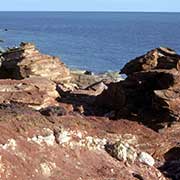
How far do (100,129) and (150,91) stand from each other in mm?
7038

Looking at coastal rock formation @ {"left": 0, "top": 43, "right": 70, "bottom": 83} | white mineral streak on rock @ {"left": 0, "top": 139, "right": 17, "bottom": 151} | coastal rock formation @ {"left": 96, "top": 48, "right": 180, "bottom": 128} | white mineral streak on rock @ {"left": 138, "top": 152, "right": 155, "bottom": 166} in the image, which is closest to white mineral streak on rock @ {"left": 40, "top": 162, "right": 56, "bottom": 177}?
white mineral streak on rock @ {"left": 0, "top": 139, "right": 17, "bottom": 151}

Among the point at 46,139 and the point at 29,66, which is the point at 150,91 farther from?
the point at 29,66

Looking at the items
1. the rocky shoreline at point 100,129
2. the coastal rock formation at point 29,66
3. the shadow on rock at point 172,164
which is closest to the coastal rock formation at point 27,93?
the rocky shoreline at point 100,129

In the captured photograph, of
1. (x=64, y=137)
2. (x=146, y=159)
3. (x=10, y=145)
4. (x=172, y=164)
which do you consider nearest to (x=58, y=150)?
(x=64, y=137)

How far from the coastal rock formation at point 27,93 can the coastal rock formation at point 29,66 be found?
29.1 feet

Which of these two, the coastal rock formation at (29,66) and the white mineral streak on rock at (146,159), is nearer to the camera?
the white mineral streak on rock at (146,159)

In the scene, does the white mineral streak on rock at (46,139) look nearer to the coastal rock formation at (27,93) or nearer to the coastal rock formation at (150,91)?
the coastal rock formation at (27,93)

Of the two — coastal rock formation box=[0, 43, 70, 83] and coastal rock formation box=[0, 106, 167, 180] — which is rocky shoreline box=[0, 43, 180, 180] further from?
coastal rock formation box=[0, 43, 70, 83]

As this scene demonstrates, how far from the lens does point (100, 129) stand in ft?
90.7

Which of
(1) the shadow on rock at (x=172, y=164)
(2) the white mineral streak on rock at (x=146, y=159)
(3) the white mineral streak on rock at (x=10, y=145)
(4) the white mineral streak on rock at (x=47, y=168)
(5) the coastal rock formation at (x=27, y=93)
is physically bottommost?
(1) the shadow on rock at (x=172, y=164)

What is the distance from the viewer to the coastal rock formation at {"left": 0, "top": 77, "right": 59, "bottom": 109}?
102ft

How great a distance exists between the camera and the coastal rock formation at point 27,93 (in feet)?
102

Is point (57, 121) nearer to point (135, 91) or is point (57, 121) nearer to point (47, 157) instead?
point (47, 157)

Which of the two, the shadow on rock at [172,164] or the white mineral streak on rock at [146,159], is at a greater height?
the white mineral streak on rock at [146,159]
